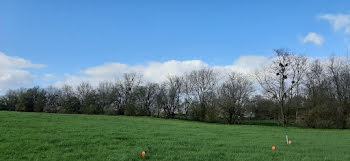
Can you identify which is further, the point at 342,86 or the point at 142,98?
the point at 142,98

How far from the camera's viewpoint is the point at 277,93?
45125mm

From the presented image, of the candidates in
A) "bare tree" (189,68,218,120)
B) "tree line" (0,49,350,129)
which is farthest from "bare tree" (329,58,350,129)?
"bare tree" (189,68,218,120)

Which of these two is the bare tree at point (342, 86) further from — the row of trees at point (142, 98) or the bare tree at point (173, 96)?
the bare tree at point (173, 96)

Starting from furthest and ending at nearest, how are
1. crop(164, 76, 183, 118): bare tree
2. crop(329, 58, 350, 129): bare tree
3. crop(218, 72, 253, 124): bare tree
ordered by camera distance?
1. crop(164, 76, 183, 118): bare tree
2. crop(218, 72, 253, 124): bare tree
3. crop(329, 58, 350, 129): bare tree

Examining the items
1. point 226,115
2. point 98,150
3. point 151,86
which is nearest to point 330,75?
point 226,115

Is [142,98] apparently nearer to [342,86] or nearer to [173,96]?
→ [173,96]

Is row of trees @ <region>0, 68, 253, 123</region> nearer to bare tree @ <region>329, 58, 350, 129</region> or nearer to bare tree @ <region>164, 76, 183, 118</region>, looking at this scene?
bare tree @ <region>164, 76, 183, 118</region>

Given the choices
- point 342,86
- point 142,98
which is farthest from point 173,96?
point 342,86

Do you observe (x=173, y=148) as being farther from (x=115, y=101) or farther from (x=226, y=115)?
(x=115, y=101)

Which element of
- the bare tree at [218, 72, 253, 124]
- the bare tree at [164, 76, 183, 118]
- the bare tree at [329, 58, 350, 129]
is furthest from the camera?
the bare tree at [164, 76, 183, 118]

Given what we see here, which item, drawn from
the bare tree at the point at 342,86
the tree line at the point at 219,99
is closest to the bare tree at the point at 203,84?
the tree line at the point at 219,99

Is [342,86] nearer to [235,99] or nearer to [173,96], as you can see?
[235,99]

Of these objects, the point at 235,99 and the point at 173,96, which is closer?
the point at 235,99

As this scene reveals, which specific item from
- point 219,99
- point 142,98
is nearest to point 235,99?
point 219,99
